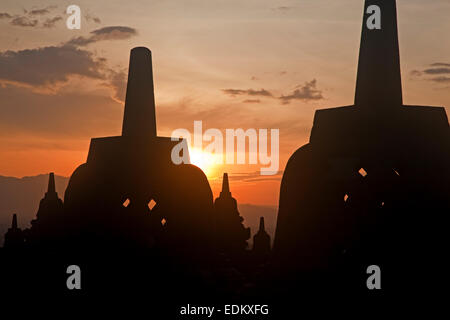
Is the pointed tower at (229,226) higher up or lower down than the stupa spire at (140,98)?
lower down

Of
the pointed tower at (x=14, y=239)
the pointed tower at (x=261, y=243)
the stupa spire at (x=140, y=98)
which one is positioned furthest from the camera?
the pointed tower at (x=14, y=239)

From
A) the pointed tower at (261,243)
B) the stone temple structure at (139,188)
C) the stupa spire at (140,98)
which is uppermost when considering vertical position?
the stupa spire at (140,98)

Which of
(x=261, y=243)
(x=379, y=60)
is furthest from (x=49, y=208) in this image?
(x=379, y=60)

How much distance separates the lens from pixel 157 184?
12328 millimetres

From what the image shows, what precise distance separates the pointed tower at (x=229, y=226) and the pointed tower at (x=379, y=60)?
28.9ft

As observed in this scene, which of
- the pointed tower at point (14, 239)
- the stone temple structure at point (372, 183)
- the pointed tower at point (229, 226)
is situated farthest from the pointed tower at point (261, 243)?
the pointed tower at point (14, 239)

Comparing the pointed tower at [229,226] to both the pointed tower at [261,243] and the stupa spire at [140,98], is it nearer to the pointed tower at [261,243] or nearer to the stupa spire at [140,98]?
the pointed tower at [261,243]

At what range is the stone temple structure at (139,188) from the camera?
12.2 meters

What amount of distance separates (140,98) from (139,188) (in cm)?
205

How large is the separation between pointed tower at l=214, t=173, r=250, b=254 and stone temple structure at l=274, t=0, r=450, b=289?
7.91 m

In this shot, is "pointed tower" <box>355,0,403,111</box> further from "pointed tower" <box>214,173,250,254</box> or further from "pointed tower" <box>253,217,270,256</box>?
"pointed tower" <box>214,173,250,254</box>
